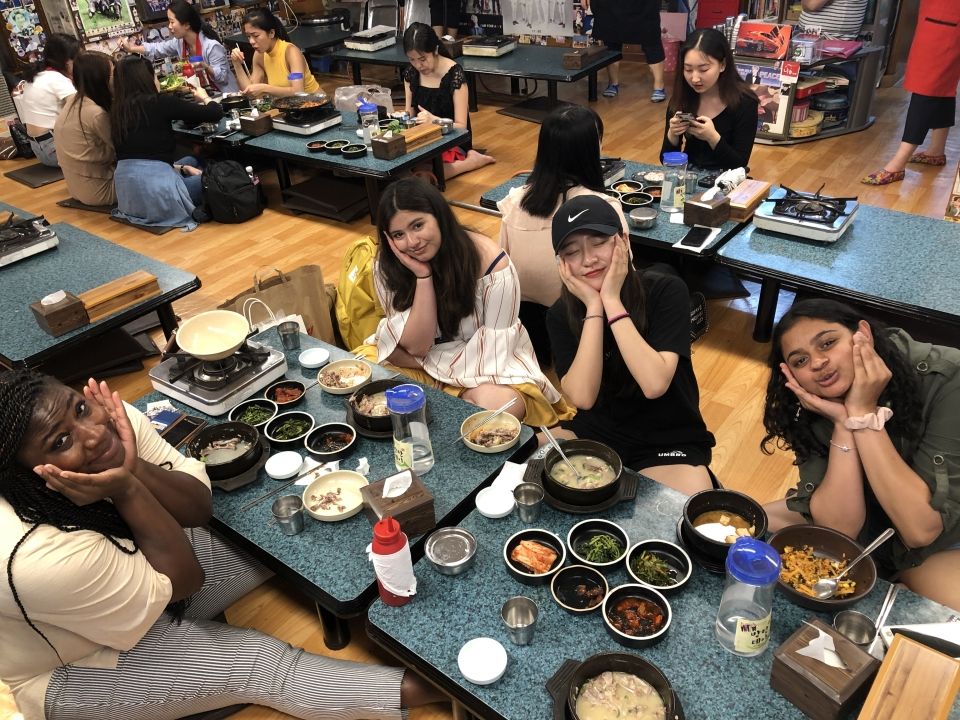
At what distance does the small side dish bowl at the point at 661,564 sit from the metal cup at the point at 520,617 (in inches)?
10.2

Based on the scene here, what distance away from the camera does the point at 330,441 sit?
224 cm

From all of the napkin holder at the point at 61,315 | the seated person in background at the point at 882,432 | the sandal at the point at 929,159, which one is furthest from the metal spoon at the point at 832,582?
the sandal at the point at 929,159

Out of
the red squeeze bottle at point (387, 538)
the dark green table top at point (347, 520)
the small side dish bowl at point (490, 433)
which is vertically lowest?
the dark green table top at point (347, 520)

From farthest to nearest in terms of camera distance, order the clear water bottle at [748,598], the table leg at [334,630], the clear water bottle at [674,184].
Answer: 1. the clear water bottle at [674,184]
2. the table leg at [334,630]
3. the clear water bottle at [748,598]

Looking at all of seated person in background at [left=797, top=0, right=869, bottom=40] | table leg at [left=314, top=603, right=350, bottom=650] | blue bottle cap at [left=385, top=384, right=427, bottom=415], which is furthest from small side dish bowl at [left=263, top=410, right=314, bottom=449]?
seated person in background at [left=797, top=0, right=869, bottom=40]

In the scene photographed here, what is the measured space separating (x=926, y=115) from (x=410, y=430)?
4.63 meters

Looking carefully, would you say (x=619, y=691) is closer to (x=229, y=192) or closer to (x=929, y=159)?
(x=229, y=192)

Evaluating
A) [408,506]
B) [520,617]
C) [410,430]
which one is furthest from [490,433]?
[520,617]

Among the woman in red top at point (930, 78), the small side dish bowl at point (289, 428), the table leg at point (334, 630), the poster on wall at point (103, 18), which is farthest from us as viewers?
the poster on wall at point (103, 18)

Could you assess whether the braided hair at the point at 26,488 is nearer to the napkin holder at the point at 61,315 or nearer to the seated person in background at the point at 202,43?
the napkin holder at the point at 61,315

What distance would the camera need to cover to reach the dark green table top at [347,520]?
179cm

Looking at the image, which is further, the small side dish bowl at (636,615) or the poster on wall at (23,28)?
the poster on wall at (23,28)

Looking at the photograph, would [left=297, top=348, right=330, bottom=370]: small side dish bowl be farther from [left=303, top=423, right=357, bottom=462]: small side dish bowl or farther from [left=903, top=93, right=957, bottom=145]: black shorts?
[left=903, top=93, right=957, bottom=145]: black shorts

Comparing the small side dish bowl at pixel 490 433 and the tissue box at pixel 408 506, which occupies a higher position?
the tissue box at pixel 408 506
